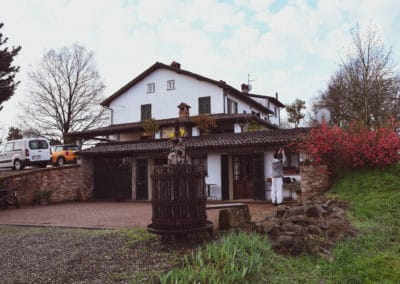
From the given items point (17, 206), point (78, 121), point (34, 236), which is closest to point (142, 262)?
point (34, 236)

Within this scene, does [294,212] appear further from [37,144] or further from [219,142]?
[37,144]

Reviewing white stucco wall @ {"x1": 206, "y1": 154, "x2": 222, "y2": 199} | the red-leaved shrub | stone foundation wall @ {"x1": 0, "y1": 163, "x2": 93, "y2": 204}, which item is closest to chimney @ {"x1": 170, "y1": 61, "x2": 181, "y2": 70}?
stone foundation wall @ {"x1": 0, "y1": 163, "x2": 93, "y2": 204}

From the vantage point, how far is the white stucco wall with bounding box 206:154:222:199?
16469 mm

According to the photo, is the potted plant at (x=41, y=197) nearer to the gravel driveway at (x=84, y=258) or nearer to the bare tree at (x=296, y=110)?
the gravel driveway at (x=84, y=258)

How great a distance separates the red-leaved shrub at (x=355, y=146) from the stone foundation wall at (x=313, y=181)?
315mm

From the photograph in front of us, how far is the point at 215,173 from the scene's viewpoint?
54.4 feet

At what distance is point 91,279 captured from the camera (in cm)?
418

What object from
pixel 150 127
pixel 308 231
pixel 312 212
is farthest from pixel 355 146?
pixel 150 127

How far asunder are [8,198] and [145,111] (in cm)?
1264

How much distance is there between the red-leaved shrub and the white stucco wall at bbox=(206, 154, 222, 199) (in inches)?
229

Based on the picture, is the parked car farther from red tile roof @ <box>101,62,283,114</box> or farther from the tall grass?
the tall grass

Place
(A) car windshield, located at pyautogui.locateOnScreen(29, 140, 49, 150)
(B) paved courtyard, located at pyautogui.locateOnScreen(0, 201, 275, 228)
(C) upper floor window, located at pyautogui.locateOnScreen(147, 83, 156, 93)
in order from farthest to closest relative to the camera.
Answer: (C) upper floor window, located at pyautogui.locateOnScreen(147, 83, 156, 93)
(A) car windshield, located at pyautogui.locateOnScreen(29, 140, 49, 150)
(B) paved courtyard, located at pyautogui.locateOnScreen(0, 201, 275, 228)

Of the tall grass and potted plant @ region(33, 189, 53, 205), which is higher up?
the tall grass

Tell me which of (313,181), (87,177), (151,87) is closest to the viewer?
(313,181)
